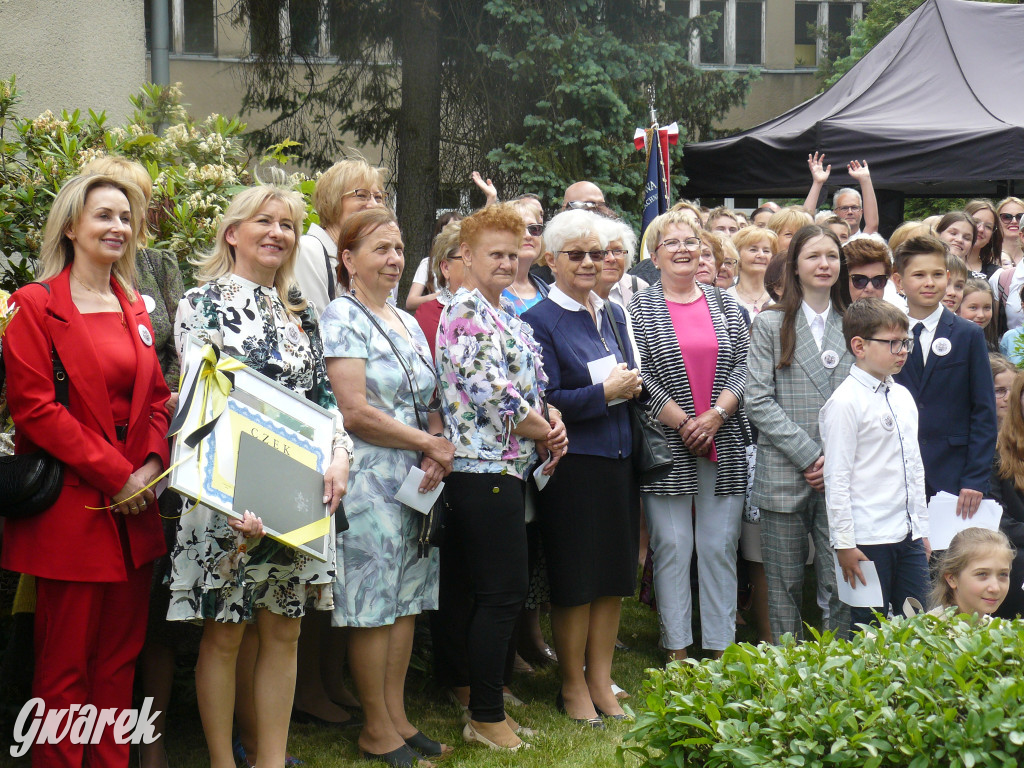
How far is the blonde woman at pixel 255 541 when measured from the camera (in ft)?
11.8

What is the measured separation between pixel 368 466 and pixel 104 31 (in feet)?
16.1

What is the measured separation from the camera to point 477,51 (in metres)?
11.2

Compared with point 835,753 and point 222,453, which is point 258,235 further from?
point 835,753

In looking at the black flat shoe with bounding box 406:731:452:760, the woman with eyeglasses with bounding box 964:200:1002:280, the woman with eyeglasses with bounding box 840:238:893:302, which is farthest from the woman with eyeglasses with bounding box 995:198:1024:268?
the black flat shoe with bounding box 406:731:452:760

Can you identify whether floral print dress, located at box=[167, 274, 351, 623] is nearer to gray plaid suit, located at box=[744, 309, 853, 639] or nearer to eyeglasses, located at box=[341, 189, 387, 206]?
eyeglasses, located at box=[341, 189, 387, 206]

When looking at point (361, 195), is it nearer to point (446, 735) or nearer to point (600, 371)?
point (600, 371)

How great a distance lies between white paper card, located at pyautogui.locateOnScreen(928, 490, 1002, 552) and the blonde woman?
2998 millimetres

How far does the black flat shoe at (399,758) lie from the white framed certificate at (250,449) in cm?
108

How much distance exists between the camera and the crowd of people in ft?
12.0

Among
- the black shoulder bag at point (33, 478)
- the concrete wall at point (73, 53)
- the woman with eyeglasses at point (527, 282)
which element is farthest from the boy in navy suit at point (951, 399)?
the concrete wall at point (73, 53)

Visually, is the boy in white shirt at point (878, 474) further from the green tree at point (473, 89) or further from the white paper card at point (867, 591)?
the green tree at point (473, 89)

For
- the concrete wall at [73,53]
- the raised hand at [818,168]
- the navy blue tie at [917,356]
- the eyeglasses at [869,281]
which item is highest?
the concrete wall at [73,53]

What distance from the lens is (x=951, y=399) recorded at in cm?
544

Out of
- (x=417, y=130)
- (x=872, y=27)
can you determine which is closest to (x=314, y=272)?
(x=417, y=130)
